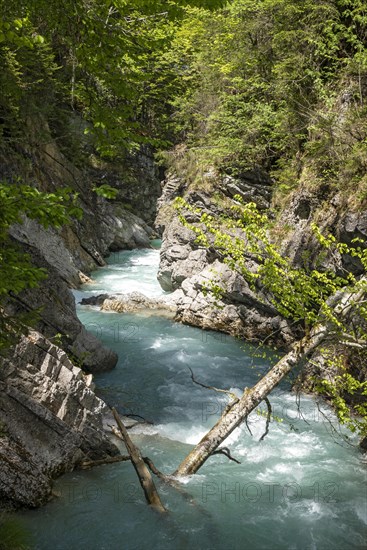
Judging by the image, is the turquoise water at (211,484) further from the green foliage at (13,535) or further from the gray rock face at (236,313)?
the gray rock face at (236,313)

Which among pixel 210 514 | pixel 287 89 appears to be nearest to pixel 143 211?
pixel 287 89

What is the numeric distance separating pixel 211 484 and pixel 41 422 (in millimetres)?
3419

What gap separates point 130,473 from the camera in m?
8.53

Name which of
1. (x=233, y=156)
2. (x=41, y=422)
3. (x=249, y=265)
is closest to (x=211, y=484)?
(x=41, y=422)

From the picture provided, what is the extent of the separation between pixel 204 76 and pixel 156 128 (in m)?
7.71

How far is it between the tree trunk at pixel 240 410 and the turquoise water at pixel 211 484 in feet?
1.01

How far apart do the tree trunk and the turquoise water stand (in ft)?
1.01

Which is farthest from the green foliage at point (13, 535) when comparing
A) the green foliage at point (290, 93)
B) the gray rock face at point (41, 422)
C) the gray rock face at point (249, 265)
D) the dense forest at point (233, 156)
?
the green foliage at point (290, 93)

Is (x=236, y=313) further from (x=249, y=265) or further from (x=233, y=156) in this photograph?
(x=233, y=156)

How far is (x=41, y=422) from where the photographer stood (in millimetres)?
7676

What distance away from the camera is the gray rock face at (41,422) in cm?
695

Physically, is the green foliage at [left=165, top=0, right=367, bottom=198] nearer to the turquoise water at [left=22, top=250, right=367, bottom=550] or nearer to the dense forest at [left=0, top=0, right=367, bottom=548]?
the dense forest at [left=0, top=0, right=367, bottom=548]

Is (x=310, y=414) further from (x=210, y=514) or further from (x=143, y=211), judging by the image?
(x=143, y=211)

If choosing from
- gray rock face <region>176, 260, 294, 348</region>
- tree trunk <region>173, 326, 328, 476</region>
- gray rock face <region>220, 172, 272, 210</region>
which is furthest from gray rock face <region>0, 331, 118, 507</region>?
gray rock face <region>220, 172, 272, 210</region>
